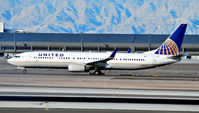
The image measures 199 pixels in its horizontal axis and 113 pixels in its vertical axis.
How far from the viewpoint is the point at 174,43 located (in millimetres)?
51781

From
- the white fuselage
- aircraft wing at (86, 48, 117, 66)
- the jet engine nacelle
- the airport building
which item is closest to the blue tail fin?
the white fuselage

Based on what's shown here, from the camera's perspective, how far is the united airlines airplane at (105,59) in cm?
5122

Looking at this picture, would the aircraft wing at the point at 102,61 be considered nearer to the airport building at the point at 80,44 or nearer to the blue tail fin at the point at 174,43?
the blue tail fin at the point at 174,43

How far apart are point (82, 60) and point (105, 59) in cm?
332

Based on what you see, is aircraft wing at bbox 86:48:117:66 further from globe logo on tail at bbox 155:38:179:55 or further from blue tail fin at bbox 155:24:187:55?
globe logo on tail at bbox 155:38:179:55

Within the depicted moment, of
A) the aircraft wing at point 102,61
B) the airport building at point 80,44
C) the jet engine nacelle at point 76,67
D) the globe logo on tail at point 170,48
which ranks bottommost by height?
the jet engine nacelle at point 76,67

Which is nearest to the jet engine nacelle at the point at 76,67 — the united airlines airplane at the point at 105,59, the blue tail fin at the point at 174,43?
the united airlines airplane at the point at 105,59

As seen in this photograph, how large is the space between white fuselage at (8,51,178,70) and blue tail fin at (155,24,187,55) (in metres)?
0.92

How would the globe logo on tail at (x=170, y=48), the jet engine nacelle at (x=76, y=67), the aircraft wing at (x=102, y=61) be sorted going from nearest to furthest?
the jet engine nacelle at (x=76, y=67) < the aircraft wing at (x=102, y=61) < the globe logo on tail at (x=170, y=48)

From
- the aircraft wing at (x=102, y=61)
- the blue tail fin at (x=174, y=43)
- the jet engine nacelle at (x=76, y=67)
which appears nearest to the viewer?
the jet engine nacelle at (x=76, y=67)

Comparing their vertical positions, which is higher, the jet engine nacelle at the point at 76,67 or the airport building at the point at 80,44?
the airport building at the point at 80,44

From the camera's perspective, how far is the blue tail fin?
51.4 metres

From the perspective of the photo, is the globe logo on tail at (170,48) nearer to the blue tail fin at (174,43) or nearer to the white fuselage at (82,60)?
the blue tail fin at (174,43)

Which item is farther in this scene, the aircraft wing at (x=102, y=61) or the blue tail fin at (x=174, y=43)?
the blue tail fin at (x=174, y=43)
